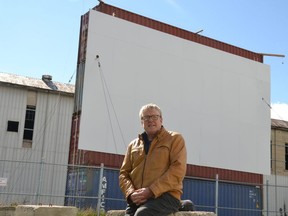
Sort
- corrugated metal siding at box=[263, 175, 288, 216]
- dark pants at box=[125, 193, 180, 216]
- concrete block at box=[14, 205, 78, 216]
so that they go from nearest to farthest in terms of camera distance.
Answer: dark pants at box=[125, 193, 180, 216] < concrete block at box=[14, 205, 78, 216] < corrugated metal siding at box=[263, 175, 288, 216]

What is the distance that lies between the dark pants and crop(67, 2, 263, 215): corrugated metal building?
9.47 meters

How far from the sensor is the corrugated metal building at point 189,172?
1398cm

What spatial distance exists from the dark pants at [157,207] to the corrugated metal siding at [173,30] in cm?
1342

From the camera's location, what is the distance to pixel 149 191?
2.87 metres

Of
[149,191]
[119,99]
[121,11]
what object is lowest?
[149,191]

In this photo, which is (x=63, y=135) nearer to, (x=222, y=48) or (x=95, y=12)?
(x=95, y=12)

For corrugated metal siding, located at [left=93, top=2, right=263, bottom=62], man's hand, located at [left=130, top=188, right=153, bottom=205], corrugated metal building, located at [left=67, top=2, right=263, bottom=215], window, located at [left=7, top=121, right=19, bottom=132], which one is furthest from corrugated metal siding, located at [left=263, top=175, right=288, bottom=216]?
man's hand, located at [left=130, top=188, right=153, bottom=205]

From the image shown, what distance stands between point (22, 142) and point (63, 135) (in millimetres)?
1887

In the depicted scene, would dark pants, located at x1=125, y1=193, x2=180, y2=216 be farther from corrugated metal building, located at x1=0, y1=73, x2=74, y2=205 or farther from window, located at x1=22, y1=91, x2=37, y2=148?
window, located at x1=22, y1=91, x2=37, y2=148

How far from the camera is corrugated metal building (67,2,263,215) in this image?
14.0m

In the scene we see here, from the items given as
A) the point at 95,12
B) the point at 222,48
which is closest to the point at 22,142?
the point at 95,12

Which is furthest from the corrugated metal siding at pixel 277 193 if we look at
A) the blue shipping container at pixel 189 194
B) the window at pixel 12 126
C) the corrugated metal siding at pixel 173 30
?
the window at pixel 12 126

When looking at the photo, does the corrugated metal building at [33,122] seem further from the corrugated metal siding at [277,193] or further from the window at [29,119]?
the corrugated metal siding at [277,193]

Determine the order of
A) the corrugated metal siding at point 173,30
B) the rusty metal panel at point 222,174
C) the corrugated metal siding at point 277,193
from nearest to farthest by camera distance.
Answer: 1. the corrugated metal siding at point 173,30
2. the rusty metal panel at point 222,174
3. the corrugated metal siding at point 277,193
